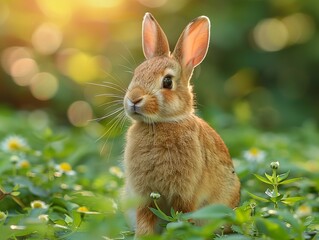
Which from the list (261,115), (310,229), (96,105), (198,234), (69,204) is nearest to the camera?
(198,234)

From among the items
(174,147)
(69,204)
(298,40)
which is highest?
(298,40)

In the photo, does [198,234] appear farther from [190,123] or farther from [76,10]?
[76,10]

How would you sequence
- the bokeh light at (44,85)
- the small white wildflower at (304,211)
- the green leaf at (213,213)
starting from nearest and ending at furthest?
1. the green leaf at (213,213)
2. the small white wildflower at (304,211)
3. the bokeh light at (44,85)

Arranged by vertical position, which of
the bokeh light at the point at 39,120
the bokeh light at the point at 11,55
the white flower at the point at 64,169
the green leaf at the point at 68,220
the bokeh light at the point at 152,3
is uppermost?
the bokeh light at the point at 152,3

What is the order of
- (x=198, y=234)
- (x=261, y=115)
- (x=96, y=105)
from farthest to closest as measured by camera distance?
(x=261, y=115) < (x=96, y=105) < (x=198, y=234)

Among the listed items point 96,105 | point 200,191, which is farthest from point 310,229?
point 96,105

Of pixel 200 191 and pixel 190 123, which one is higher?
pixel 190 123

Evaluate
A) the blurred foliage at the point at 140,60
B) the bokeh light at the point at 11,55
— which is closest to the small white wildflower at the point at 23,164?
the blurred foliage at the point at 140,60

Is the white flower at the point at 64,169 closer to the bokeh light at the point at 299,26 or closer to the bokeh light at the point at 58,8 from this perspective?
the bokeh light at the point at 58,8

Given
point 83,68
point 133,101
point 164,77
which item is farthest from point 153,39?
point 83,68
